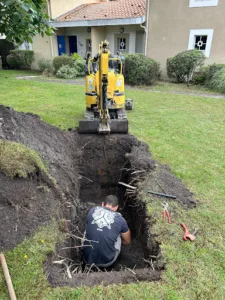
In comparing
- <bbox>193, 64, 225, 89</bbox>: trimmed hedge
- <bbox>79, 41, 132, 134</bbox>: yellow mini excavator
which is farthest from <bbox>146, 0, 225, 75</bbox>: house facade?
<bbox>79, 41, 132, 134</bbox>: yellow mini excavator

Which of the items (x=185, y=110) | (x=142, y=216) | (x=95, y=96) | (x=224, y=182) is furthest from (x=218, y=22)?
(x=142, y=216)

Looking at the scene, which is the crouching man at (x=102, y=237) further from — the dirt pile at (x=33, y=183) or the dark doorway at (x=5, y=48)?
the dark doorway at (x=5, y=48)

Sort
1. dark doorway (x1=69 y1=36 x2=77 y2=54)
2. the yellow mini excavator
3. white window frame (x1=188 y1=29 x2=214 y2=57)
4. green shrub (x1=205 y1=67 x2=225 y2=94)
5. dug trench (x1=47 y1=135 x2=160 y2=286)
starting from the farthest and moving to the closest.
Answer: dark doorway (x1=69 y1=36 x2=77 y2=54)
white window frame (x1=188 y1=29 x2=214 y2=57)
green shrub (x1=205 y1=67 x2=225 y2=94)
the yellow mini excavator
dug trench (x1=47 y1=135 x2=160 y2=286)

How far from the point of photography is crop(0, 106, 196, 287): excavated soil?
2.90 metres

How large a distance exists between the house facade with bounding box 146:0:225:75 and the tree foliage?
419 inches

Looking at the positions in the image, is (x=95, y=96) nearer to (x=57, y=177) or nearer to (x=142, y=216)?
(x=57, y=177)

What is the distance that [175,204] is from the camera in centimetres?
381

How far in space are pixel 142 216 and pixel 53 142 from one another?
8.34 ft

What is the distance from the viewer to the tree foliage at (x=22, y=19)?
3025 mm

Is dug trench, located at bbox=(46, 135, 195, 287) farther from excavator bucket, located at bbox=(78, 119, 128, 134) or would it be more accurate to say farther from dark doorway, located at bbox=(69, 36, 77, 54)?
dark doorway, located at bbox=(69, 36, 77, 54)

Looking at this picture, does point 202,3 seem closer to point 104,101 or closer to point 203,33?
point 203,33

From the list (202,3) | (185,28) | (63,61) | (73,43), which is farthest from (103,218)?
(73,43)

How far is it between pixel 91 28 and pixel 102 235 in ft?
51.1

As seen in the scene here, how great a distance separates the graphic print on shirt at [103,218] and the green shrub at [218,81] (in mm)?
10075
